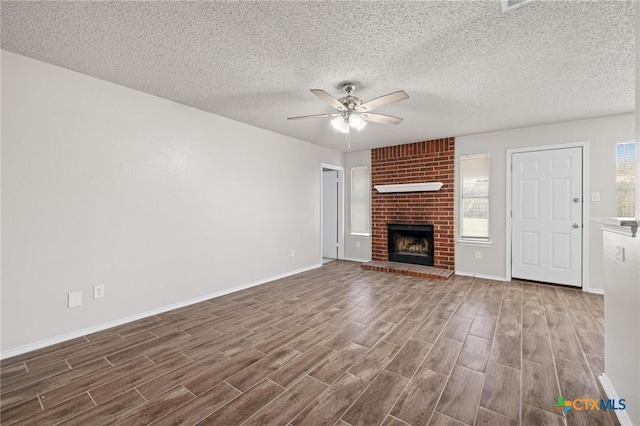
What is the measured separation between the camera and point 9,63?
7.35 ft

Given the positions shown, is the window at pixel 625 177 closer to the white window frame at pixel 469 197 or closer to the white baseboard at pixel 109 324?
the white window frame at pixel 469 197

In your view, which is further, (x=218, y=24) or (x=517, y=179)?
(x=517, y=179)

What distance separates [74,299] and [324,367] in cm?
238

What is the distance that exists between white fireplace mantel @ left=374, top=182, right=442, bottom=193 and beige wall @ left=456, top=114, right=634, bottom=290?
42 centimetres

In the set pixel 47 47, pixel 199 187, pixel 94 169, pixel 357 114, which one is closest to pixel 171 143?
pixel 199 187

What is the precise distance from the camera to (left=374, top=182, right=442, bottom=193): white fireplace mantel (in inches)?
197

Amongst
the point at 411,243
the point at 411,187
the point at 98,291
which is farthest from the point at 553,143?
the point at 98,291

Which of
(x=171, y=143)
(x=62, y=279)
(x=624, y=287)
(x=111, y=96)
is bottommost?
(x=62, y=279)

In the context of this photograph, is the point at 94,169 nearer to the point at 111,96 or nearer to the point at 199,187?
the point at 111,96

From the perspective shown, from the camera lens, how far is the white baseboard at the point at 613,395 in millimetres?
1478

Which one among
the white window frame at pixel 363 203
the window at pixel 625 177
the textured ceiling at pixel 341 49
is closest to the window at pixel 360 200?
the white window frame at pixel 363 203

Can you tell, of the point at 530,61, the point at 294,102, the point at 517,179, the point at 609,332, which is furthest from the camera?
the point at 517,179

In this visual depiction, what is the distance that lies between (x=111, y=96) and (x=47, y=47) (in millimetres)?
626

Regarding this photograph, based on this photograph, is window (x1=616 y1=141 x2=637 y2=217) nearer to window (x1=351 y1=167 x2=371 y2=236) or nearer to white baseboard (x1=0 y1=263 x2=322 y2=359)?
window (x1=351 y1=167 x2=371 y2=236)
